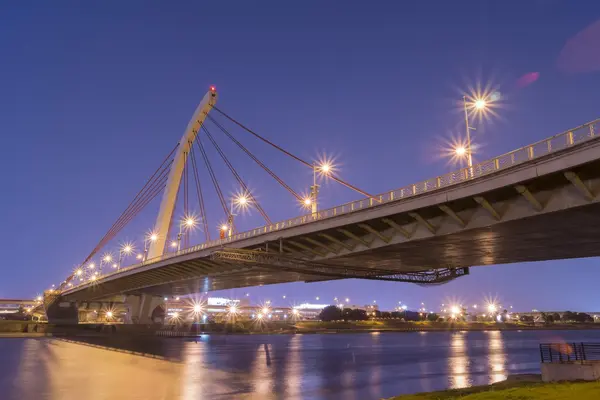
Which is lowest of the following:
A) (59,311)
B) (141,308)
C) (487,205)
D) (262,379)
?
(262,379)

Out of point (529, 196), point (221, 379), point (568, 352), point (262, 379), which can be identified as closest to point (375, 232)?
point (529, 196)

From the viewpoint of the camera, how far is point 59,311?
414ft

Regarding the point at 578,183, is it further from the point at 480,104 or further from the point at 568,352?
the point at 480,104

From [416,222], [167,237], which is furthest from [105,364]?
[167,237]

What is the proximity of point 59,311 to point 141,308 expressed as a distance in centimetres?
3214

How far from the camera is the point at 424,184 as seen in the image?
107ft

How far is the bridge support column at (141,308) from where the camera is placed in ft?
360

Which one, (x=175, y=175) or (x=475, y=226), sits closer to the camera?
(x=475, y=226)

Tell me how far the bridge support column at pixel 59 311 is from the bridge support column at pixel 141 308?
23.4m

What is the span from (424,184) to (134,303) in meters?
96.4

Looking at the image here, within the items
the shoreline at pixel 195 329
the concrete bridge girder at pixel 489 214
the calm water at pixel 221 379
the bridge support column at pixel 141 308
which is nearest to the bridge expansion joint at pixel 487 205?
the concrete bridge girder at pixel 489 214

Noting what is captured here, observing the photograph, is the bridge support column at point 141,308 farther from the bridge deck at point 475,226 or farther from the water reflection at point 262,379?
the water reflection at point 262,379

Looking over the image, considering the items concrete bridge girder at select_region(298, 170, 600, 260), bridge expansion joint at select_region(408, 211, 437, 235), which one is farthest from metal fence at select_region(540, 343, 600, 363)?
bridge expansion joint at select_region(408, 211, 437, 235)

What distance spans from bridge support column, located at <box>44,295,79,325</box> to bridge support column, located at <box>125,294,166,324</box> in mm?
23445
